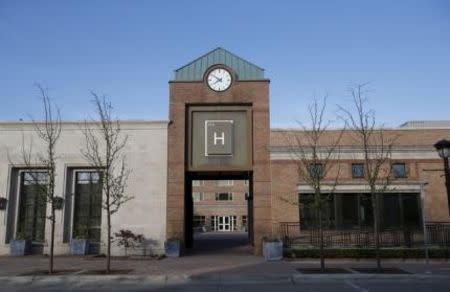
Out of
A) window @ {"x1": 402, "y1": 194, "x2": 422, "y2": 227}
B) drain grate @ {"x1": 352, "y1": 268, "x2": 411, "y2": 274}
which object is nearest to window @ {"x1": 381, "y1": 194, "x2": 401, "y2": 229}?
window @ {"x1": 402, "y1": 194, "x2": 422, "y2": 227}

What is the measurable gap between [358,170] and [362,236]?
3507 millimetres

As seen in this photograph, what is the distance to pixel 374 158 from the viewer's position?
25.5 m

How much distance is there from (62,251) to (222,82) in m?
12.2

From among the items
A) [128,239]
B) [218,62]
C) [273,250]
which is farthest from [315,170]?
[128,239]

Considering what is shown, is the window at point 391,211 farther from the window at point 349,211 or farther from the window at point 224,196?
the window at point 224,196

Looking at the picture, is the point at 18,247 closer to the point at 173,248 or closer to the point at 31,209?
the point at 31,209

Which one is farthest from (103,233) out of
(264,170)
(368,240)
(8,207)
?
(368,240)

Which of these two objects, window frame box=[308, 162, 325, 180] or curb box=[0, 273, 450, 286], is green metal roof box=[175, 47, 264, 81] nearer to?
window frame box=[308, 162, 325, 180]

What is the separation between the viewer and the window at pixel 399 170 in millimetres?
25688

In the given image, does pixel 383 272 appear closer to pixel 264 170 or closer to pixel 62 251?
pixel 264 170

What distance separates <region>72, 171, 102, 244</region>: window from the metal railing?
9.69 m

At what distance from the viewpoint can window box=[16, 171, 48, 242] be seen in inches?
1005

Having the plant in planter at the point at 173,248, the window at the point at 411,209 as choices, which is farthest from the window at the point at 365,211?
the plant in planter at the point at 173,248

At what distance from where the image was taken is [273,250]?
71.6 feet
